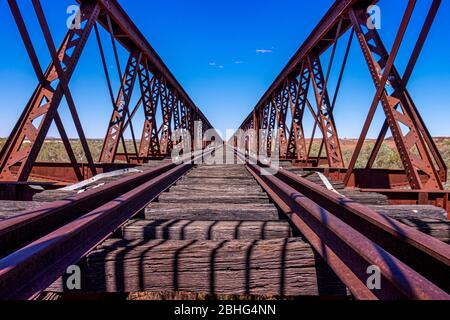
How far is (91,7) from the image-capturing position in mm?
5988

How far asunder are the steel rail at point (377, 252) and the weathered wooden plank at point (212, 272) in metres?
0.17

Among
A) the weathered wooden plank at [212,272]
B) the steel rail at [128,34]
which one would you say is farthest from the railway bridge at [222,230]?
the steel rail at [128,34]

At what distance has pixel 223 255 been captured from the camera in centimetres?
191

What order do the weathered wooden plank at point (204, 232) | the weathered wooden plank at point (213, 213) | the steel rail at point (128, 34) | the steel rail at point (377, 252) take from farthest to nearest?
the steel rail at point (128, 34)
the weathered wooden plank at point (213, 213)
the weathered wooden plank at point (204, 232)
the steel rail at point (377, 252)

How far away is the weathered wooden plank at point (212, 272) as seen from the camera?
1.81 metres

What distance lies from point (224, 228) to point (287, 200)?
1.07 metres

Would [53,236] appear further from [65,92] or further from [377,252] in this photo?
[65,92]

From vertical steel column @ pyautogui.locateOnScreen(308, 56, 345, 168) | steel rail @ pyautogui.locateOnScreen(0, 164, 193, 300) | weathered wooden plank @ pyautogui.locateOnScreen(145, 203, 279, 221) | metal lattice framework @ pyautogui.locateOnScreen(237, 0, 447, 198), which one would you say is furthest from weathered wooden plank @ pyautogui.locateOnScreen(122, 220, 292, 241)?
vertical steel column @ pyautogui.locateOnScreen(308, 56, 345, 168)

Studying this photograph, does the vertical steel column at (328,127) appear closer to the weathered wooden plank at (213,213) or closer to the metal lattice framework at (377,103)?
the metal lattice framework at (377,103)
